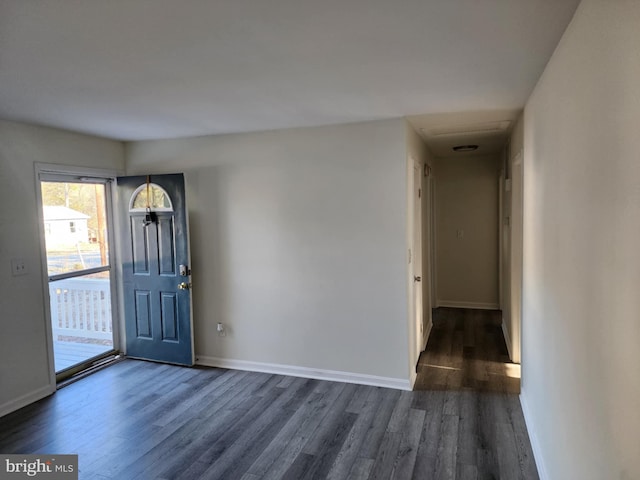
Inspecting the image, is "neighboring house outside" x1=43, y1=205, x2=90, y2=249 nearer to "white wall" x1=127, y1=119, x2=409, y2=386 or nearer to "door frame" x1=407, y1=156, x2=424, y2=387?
"white wall" x1=127, y1=119, x2=409, y2=386

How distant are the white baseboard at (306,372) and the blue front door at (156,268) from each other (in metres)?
0.28

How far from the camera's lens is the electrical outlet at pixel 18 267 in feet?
10.9

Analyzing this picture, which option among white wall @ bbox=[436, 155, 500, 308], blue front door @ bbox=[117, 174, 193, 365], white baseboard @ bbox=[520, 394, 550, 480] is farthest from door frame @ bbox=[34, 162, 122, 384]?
white wall @ bbox=[436, 155, 500, 308]

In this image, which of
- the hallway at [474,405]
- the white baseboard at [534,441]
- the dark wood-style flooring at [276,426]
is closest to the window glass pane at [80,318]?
the dark wood-style flooring at [276,426]

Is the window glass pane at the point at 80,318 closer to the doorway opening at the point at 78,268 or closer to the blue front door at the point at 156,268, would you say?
the doorway opening at the point at 78,268

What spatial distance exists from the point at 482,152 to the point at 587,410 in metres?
4.77

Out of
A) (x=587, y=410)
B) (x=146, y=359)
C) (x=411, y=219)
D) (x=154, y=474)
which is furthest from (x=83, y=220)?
(x=587, y=410)

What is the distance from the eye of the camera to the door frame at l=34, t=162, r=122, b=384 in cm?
354

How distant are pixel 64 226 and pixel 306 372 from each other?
2709 millimetres

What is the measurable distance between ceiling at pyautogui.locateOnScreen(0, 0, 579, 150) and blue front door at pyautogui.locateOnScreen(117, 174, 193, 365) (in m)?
1.03

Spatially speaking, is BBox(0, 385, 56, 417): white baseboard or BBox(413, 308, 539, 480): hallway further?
BBox(0, 385, 56, 417): white baseboard

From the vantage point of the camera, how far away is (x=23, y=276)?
3.40 m

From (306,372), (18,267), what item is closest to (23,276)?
(18,267)

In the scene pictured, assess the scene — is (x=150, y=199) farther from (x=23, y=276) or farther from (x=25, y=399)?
(x=25, y=399)
